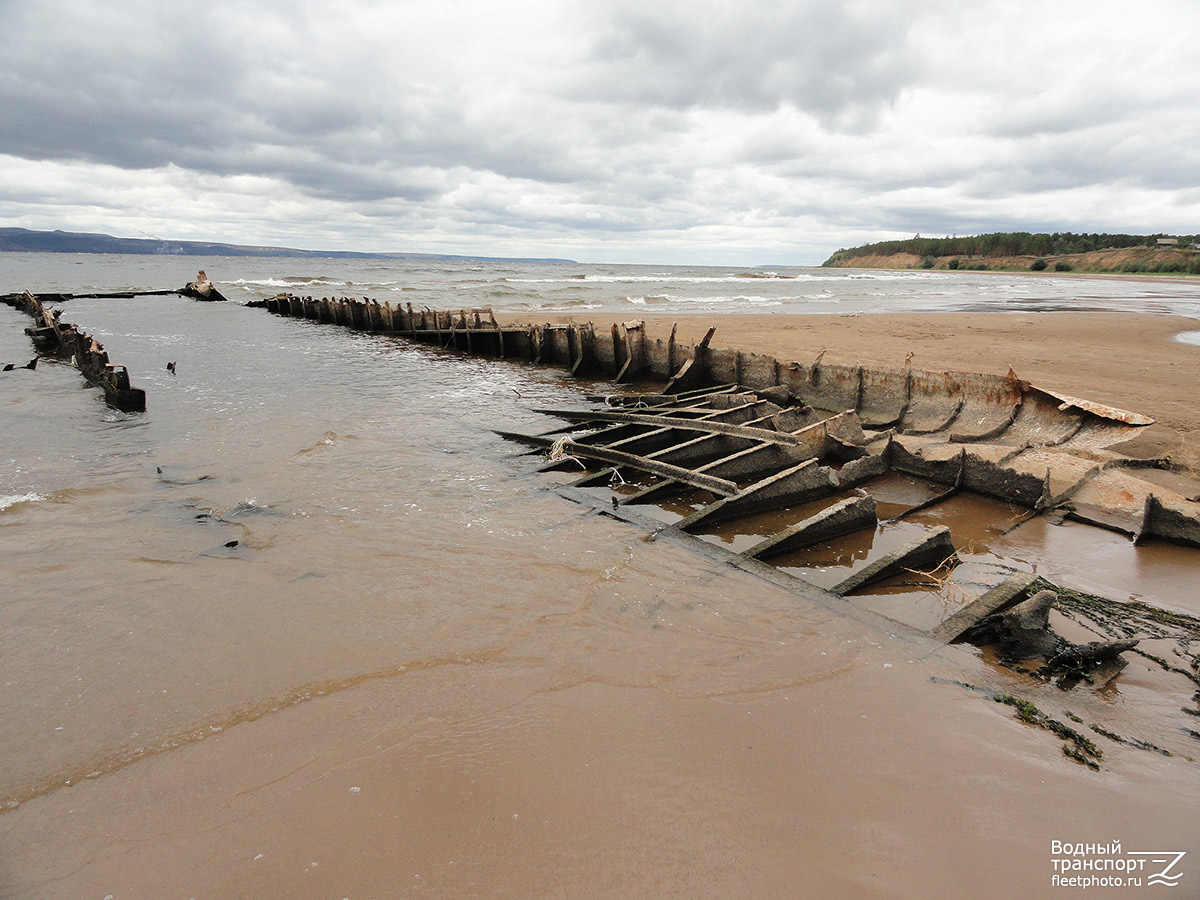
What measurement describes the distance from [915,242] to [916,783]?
131 metres

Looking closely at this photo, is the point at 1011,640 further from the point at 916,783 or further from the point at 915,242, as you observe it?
the point at 915,242

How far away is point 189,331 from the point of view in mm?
24594

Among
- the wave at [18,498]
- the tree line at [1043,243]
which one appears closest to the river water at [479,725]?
the wave at [18,498]

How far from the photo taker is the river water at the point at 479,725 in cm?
284

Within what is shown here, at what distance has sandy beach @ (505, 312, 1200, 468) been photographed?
10633 mm

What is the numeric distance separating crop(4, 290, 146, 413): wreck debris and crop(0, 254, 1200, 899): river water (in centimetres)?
478

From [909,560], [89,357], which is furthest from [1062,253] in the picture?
[89,357]

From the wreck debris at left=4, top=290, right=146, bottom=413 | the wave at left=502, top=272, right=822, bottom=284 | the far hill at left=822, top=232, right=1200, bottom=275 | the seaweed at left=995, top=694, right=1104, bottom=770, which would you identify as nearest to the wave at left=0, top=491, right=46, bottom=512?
the wreck debris at left=4, top=290, right=146, bottom=413

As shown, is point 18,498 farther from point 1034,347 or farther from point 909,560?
point 1034,347

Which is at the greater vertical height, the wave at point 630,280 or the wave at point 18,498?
the wave at point 630,280

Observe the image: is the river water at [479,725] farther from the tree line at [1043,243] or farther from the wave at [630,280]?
the tree line at [1043,243]

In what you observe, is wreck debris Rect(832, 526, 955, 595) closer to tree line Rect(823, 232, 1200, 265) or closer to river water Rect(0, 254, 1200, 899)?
river water Rect(0, 254, 1200, 899)

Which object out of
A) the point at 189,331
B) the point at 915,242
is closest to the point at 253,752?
the point at 189,331

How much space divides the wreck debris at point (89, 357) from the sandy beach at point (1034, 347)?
14547 millimetres
